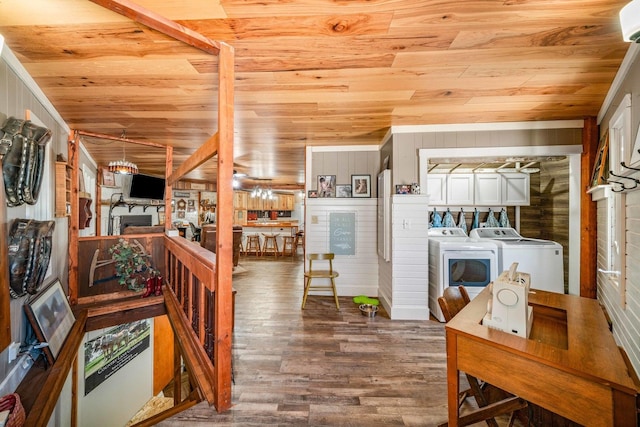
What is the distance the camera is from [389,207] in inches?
125

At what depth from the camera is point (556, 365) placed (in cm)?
102

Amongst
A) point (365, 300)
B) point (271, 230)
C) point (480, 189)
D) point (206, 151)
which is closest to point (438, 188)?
point (480, 189)

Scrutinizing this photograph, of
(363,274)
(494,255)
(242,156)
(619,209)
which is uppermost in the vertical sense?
(242,156)

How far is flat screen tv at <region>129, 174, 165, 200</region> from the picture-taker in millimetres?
5719

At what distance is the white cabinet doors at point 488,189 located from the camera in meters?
4.13

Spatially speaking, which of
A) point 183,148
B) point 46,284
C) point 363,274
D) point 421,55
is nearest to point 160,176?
point 183,148

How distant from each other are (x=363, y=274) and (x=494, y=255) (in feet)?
5.69

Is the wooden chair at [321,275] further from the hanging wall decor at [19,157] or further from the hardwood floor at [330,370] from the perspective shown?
the hanging wall decor at [19,157]

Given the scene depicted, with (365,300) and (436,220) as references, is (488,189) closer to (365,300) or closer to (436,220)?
(436,220)

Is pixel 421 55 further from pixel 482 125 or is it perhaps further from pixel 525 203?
pixel 525 203

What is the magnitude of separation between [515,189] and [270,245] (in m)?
5.89

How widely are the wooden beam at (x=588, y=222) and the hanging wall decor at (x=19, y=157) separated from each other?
4.79 meters

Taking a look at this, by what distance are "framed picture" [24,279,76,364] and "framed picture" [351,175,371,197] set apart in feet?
11.5

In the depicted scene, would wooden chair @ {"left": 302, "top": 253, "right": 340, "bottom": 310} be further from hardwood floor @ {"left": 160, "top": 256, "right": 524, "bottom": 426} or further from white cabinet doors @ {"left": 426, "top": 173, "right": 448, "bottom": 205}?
white cabinet doors @ {"left": 426, "top": 173, "right": 448, "bottom": 205}
